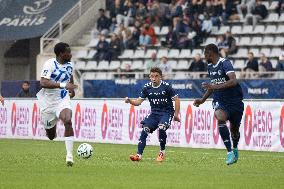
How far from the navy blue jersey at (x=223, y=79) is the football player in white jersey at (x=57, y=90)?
2.84 meters

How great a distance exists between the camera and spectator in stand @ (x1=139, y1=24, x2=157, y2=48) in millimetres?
39562

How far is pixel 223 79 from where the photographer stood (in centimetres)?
1925

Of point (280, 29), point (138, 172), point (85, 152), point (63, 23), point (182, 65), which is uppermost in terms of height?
point (63, 23)

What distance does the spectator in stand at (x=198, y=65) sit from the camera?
3456 cm

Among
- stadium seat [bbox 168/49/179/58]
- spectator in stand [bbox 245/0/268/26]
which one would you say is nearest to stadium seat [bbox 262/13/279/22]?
spectator in stand [bbox 245/0/268/26]

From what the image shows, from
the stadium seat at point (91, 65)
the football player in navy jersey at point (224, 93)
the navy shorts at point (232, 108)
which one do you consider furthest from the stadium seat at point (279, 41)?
the navy shorts at point (232, 108)

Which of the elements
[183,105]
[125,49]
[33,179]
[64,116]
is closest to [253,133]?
[183,105]

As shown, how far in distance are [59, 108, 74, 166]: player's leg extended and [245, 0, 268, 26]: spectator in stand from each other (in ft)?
65.4

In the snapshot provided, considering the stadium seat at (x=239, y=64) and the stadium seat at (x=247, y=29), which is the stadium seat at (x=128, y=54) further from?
the stadium seat at (x=239, y=64)

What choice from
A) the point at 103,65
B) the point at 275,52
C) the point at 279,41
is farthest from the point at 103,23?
the point at 275,52

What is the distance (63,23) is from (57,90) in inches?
1023

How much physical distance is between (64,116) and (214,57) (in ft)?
10.6

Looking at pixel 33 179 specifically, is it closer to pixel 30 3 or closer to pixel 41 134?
pixel 41 134

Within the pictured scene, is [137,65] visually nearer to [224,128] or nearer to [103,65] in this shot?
[103,65]
